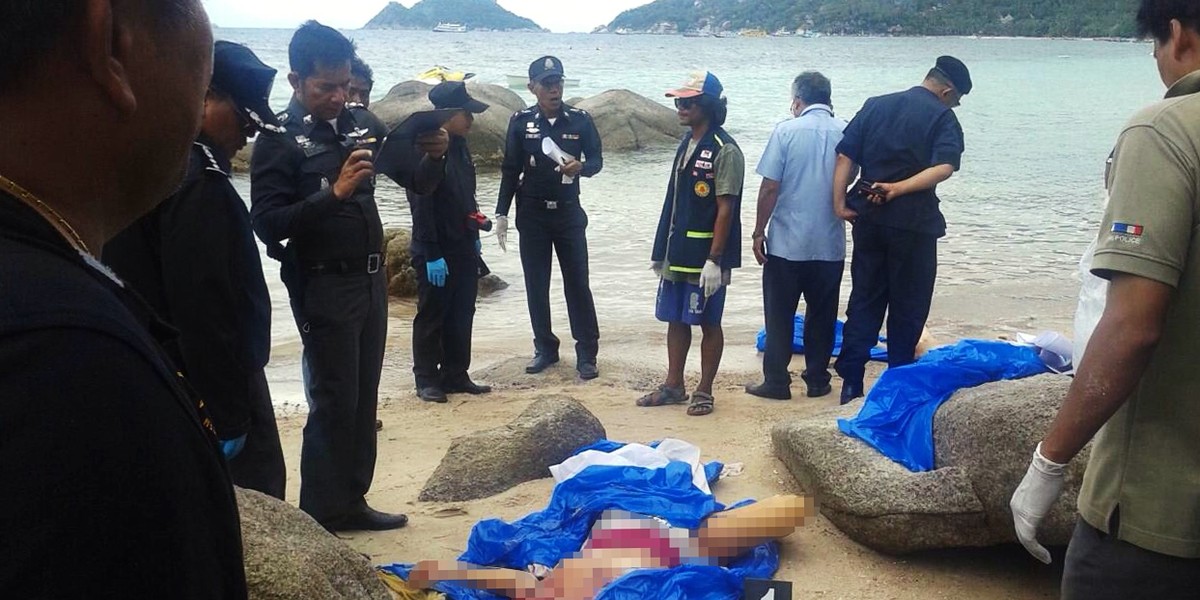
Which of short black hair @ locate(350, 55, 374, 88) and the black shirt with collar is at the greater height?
short black hair @ locate(350, 55, 374, 88)

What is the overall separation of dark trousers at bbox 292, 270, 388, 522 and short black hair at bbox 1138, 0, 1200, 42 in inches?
124

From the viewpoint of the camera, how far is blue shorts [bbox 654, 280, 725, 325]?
6445mm

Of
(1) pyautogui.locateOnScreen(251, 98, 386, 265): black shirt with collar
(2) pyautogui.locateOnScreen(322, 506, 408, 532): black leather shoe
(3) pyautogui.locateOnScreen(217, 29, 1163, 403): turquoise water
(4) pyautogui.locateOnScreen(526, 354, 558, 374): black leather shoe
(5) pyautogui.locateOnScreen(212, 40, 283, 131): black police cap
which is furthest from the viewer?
(3) pyautogui.locateOnScreen(217, 29, 1163, 403): turquoise water

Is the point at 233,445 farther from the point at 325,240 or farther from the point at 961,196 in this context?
the point at 961,196

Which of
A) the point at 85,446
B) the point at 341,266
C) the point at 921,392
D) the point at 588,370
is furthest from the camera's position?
the point at 588,370

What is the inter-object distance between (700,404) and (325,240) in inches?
119

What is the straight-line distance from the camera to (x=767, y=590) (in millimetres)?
3576

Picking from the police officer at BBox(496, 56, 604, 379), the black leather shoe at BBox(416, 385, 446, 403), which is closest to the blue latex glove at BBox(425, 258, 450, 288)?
the black leather shoe at BBox(416, 385, 446, 403)

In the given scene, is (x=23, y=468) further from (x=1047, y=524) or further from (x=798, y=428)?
(x=798, y=428)

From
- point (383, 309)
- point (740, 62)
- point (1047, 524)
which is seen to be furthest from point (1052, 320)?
point (740, 62)

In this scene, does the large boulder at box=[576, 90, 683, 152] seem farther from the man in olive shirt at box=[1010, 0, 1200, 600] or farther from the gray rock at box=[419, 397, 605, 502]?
the man in olive shirt at box=[1010, 0, 1200, 600]

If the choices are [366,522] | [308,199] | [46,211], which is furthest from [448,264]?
[46,211]

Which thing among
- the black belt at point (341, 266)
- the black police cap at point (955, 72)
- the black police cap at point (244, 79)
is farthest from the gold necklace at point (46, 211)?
the black police cap at point (955, 72)

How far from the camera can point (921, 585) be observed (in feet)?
12.8
